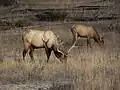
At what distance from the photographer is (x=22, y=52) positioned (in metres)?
6.23

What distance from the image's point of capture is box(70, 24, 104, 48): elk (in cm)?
655

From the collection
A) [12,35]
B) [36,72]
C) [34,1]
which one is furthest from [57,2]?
[36,72]

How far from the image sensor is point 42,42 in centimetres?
605

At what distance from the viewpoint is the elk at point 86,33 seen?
6547mm

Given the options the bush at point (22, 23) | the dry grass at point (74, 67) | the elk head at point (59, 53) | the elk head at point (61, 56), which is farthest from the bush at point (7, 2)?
the elk head at point (61, 56)

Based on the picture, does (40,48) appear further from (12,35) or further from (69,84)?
(69,84)

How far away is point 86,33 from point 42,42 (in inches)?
36.6

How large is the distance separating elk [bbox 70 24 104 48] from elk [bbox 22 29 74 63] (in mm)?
603

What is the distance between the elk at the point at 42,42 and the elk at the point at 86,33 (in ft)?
1.98

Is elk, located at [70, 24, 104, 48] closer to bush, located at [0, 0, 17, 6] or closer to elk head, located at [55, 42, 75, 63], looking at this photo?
elk head, located at [55, 42, 75, 63]

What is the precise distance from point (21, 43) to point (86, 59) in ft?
3.79

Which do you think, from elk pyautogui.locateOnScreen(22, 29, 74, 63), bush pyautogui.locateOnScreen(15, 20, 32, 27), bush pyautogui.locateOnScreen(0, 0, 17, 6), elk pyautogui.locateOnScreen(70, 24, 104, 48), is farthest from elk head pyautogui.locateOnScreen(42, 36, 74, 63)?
bush pyautogui.locateOnScreen(0, 0, 17, 6)

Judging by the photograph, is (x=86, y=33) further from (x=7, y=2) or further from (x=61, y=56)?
(x=7, y=2)

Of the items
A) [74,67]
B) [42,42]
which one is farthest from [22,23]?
[74,67]
